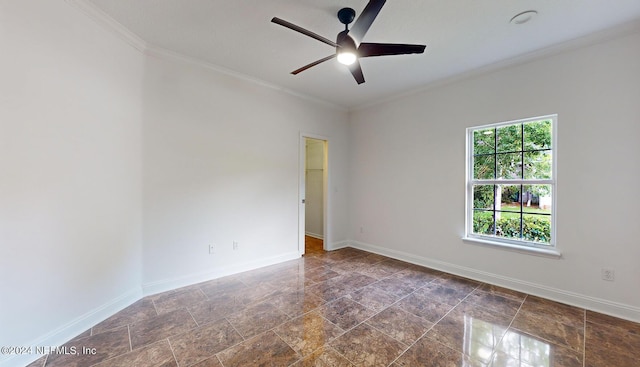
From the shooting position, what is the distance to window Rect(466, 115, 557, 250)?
2.98 metres

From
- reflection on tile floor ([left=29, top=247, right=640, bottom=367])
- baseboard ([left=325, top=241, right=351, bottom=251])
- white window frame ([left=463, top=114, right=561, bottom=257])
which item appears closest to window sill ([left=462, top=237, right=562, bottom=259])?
white window frame ([left=463, top=114, right=561, bottom=257])

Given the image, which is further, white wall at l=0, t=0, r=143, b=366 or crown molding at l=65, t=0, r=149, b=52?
crown molding at l=65, t=0, r=149, b=52

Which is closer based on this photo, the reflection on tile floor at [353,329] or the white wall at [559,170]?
the reflection on tile floor at [353,329]

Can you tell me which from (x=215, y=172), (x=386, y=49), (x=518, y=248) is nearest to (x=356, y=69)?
(x=386, y=49)

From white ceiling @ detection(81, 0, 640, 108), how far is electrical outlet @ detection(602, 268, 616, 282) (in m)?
2.41

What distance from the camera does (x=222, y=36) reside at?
8.73 ft

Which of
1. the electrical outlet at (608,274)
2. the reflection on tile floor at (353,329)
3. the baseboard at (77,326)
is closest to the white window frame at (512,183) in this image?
the electrical outlet at (608,274)

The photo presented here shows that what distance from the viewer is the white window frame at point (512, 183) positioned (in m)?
2.88

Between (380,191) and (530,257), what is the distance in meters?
2.28

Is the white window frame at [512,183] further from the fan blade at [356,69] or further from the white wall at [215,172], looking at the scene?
the white wall at [215,172]

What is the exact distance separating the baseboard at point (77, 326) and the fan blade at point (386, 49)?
335cm

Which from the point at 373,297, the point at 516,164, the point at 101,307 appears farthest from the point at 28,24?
the point at 516,164

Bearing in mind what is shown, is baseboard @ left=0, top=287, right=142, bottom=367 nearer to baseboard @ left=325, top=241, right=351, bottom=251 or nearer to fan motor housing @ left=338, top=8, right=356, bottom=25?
baseboard @ left=325, top=241, right=351, bottom=251

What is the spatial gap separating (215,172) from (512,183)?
154 inches
